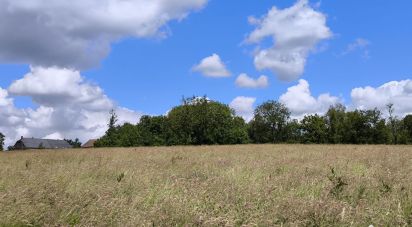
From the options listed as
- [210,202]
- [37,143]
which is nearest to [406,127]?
[210,202]

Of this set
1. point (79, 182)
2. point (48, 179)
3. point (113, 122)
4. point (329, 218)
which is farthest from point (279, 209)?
point (113, 122)

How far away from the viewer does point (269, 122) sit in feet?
405

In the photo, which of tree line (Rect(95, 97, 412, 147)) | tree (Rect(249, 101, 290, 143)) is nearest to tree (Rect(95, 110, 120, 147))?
tree line (Rect(95, 97, 412, 147))

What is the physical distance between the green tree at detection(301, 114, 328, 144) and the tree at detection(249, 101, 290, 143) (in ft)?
59.5

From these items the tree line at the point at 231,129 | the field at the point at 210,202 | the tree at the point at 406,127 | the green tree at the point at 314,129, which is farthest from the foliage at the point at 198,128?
the field at the point at 210,202

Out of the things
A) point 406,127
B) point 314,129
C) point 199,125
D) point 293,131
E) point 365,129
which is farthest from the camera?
point 293,131

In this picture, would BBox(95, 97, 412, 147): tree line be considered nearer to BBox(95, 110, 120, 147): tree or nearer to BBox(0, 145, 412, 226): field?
BBox(95, 110, 120, 147): tree

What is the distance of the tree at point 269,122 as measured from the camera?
400 ft

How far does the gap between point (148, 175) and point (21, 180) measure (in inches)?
95.3

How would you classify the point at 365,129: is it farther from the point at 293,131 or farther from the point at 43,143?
the point at 43,143

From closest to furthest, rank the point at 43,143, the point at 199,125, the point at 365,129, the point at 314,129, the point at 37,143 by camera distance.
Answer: the point at 365,129 < the point at 199,125 < the point at 314,129 < the point at 37,143 < the point at 43,143

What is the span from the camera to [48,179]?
7945 millimetres

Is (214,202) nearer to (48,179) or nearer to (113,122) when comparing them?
(48,179)

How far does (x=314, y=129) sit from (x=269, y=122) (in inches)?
979
